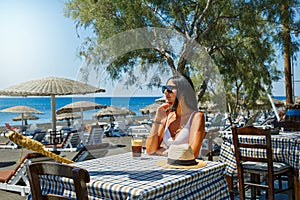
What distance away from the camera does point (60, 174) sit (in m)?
1.33

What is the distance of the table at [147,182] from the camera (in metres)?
1.53

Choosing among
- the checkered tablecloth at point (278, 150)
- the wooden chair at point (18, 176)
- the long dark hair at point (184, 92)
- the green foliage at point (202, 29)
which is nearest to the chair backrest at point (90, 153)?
the wooden chair at point (18, 176)

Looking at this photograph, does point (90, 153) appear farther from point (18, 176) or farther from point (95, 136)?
point (95, 136)

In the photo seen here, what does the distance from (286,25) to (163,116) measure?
17.0ft

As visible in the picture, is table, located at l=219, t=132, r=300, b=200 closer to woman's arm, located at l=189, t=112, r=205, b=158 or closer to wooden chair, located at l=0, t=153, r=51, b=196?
woman's arm, located at l=189, t=112, r=205, b=158

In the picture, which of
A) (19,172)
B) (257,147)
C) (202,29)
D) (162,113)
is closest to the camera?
(162,113)

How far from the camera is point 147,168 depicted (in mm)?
1927

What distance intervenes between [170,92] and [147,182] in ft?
3.27

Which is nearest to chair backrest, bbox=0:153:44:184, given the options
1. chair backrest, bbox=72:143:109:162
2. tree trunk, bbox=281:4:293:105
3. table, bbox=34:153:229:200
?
chair backrest, bbox=72:143:109:162

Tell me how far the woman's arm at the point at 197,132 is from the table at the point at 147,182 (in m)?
0.29

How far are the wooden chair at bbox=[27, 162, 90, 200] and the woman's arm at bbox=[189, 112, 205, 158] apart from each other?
108 cm

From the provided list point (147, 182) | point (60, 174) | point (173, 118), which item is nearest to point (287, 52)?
point (173, 118)

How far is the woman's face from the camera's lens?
249 cm

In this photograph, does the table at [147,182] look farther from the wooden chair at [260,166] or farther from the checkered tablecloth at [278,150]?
the checkered tablecloth at [278,150]
